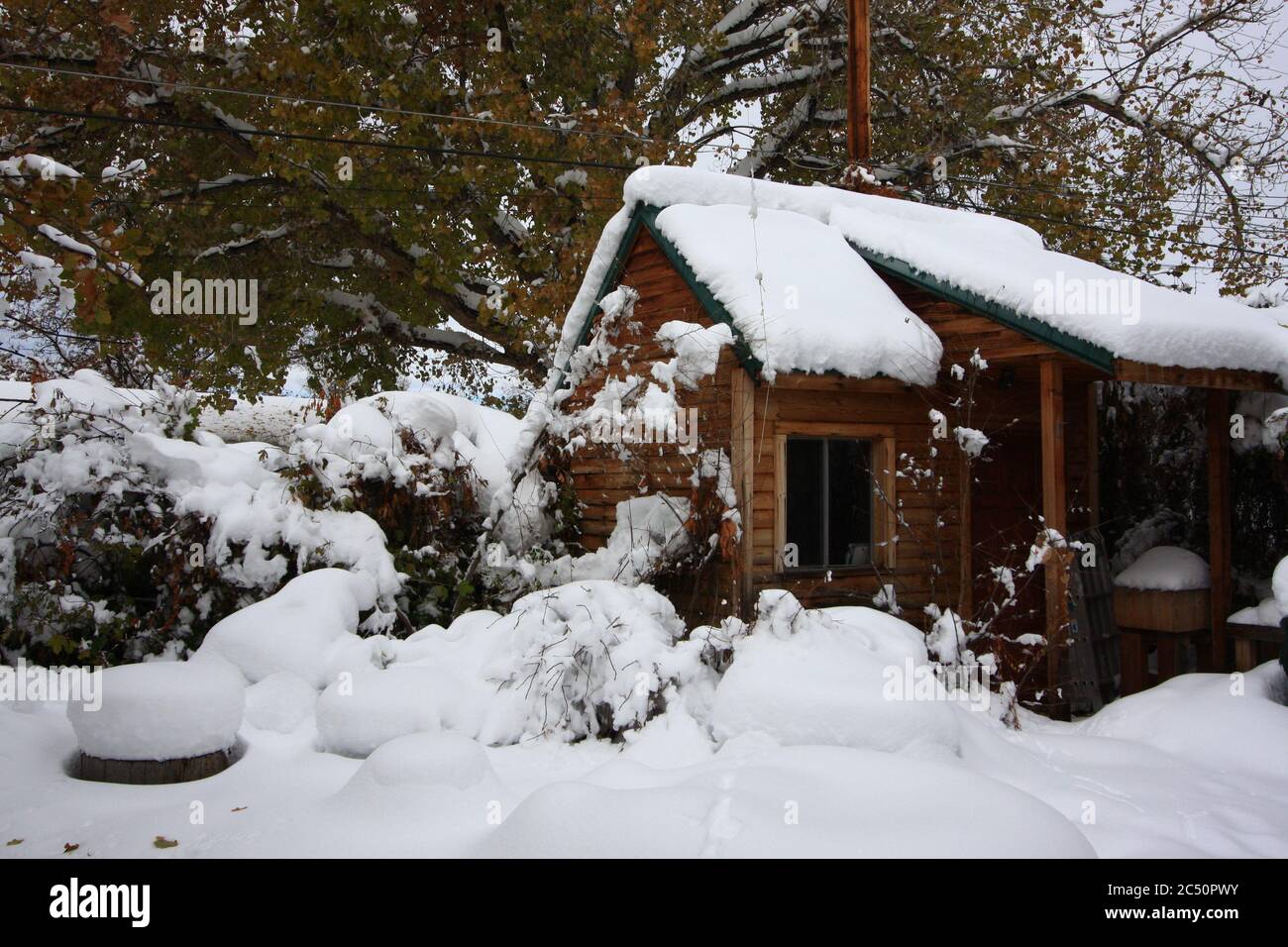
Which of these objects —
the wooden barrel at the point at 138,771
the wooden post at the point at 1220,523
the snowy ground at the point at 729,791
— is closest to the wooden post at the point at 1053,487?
the snowy ground at the point at 729,791

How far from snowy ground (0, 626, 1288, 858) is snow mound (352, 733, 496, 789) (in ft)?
0.04

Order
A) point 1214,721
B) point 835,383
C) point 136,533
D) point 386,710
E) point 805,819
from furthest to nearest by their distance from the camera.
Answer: point 136,533 < point 835,383 < point 1214,721 < point 386,710 < point 805,819

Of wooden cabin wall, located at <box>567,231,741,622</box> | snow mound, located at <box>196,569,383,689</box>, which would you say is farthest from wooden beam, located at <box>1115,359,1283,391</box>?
snow mound, located at <box>196,569,383,689</box>

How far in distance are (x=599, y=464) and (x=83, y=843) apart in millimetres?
6609

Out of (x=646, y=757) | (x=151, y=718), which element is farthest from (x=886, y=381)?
(x=151, y=718)

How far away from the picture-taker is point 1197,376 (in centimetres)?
827

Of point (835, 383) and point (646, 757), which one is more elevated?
point (835, 383)

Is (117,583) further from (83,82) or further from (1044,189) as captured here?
(1044,189)

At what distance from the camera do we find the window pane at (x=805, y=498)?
29.7 ft

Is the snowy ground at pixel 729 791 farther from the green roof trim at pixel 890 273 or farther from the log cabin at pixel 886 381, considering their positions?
the green roof trim at pixel 890 273

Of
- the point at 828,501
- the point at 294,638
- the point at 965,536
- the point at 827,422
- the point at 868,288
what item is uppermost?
the point at 868,288

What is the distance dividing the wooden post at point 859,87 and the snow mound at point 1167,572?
5.88 m

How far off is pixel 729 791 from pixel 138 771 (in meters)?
3.59

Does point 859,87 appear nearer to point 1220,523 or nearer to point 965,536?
point 965,536
